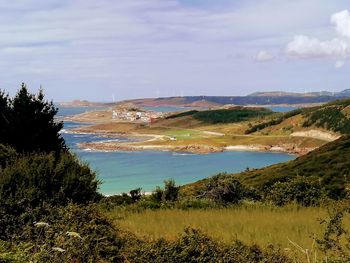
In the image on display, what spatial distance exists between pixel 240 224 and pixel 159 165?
113 meters

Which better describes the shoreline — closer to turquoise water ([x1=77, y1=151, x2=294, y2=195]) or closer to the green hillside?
turquoise water ([x1=77, y1=151, x2=294, y2=195])

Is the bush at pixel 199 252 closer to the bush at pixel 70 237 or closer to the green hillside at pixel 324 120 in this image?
the bush at pixel 70 237

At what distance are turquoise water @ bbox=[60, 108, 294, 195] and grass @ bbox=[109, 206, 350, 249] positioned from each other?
230 feet

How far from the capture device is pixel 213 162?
13200cm

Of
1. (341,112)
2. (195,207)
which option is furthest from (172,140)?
(195,207)

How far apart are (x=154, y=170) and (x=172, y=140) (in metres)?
63.1

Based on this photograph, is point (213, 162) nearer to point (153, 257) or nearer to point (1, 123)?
point (1, 123)

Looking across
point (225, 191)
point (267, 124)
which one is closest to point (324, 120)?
point (267, 124)

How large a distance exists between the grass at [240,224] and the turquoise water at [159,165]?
70.2 metres

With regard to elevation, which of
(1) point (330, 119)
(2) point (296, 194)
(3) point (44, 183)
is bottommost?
(1) point (330, 119)

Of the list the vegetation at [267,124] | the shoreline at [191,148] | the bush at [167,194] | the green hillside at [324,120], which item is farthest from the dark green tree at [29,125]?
the vegetation at [267,124]

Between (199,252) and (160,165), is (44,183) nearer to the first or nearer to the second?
(199,252)

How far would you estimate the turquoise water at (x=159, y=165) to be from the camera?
321 ft

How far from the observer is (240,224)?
10.9m
